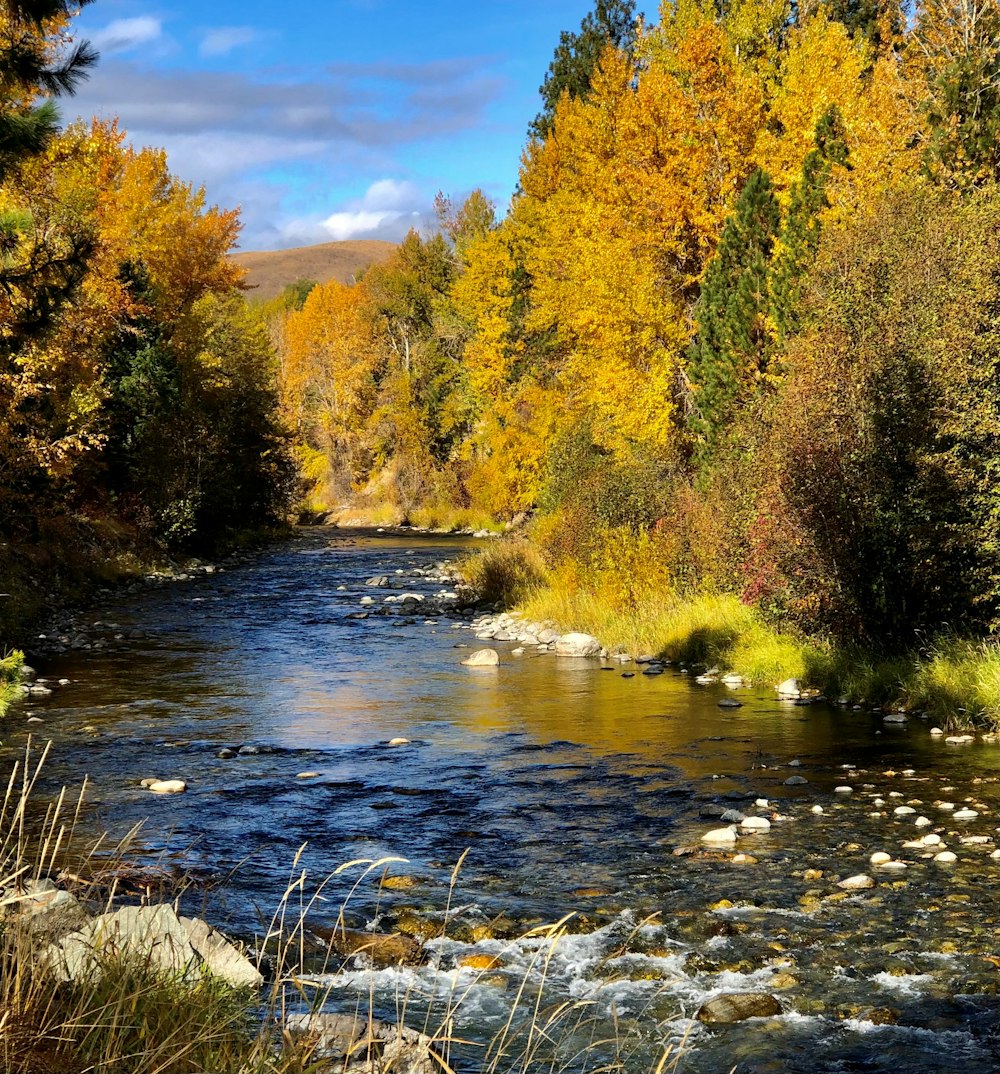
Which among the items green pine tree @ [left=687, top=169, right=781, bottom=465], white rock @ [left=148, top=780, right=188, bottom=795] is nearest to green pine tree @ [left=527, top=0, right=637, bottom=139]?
green pine tree @ [left=687, top=169, right=781, bottom=465]

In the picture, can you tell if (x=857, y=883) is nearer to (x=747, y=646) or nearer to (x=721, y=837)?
(x=721, y=837)

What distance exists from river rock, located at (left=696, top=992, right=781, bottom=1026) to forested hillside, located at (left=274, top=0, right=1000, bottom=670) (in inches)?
328

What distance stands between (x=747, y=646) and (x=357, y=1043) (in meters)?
14.3

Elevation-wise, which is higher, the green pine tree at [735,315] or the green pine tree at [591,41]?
the green pine tree at [591,41]

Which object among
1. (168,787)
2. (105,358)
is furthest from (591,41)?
(168,787)

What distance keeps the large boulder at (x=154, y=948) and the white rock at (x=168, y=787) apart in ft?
16.3

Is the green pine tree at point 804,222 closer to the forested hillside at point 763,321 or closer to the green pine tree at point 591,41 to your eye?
the forested hillside at point 763,321

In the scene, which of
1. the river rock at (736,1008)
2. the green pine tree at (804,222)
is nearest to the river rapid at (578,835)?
the river rock at (736,1008)

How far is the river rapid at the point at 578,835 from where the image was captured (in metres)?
6.35

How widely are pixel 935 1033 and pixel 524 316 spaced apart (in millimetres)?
41055

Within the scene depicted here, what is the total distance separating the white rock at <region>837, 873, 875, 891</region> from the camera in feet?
26.7

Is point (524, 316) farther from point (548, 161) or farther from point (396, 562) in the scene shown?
point (396, 562)

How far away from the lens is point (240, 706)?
15398 millimetres

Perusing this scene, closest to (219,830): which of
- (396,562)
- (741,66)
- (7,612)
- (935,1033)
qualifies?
(935,1033)
